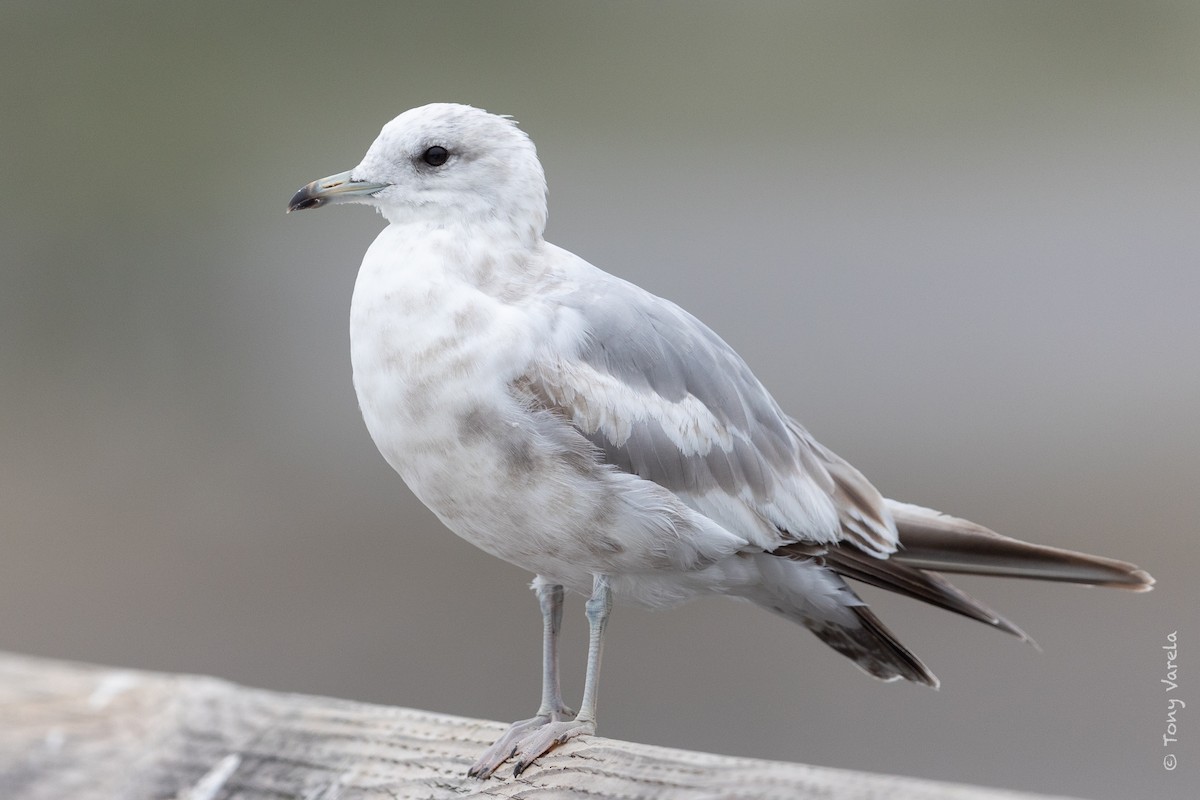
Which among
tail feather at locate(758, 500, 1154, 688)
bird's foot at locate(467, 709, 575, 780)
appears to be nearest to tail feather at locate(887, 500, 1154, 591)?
tail feather at locate(758, 500, 1154, 688)

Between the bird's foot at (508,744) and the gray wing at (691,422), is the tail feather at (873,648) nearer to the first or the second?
the gray wing at (691,422)

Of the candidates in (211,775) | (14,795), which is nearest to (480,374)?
(211,775)

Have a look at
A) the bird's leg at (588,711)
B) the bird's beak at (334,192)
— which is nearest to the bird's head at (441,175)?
the bird's beak at (334,192)

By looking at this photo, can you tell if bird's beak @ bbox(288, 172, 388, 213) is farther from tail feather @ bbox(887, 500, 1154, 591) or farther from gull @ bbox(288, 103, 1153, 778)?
tail feather @ bbox(887, 500, 1154, 591)

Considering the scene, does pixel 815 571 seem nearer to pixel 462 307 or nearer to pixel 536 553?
pixel 536 553

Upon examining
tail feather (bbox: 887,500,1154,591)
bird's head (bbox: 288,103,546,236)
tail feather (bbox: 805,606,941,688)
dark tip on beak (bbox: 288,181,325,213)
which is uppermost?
bird's head (bbox: 288,103,546,236)

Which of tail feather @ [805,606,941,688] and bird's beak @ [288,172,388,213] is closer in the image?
bird's beak @ [288,172,388,213]

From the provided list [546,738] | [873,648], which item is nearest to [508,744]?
[546,738]
